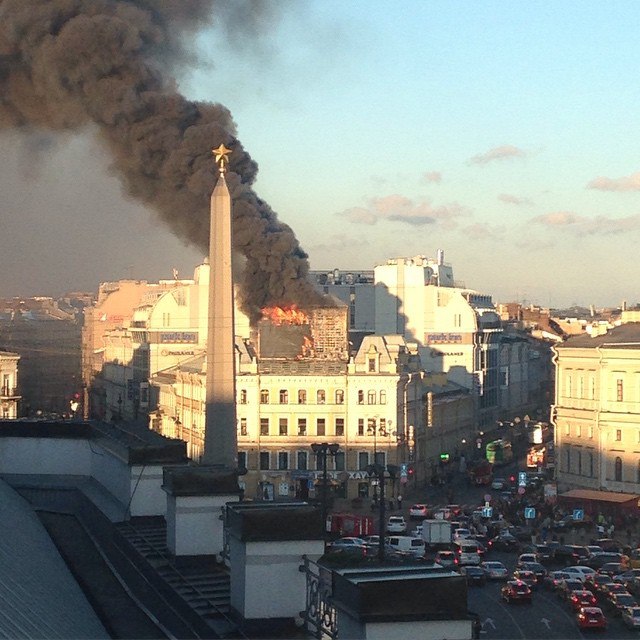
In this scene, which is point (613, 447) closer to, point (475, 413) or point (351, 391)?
point (351, 391)

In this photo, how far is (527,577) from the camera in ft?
122

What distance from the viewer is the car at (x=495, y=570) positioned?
1517 inches

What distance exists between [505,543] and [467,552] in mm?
5020

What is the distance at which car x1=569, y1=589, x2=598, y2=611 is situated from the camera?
108 feet

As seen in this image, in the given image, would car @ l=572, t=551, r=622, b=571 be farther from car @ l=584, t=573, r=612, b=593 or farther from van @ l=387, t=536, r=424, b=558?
van @ l=387, t=536, r=424, b=558

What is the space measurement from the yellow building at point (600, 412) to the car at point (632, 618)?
24.5 m

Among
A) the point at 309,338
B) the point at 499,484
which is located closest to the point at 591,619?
the point at 499,484

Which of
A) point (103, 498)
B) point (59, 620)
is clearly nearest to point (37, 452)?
point (103, 498)

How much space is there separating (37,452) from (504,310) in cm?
11206

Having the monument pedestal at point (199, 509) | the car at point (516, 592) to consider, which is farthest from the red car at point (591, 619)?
the monument pedestal at point (199, 509)

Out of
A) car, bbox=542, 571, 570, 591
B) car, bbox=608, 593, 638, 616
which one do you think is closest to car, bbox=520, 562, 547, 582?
car, bbox=542, 571, 570, 591

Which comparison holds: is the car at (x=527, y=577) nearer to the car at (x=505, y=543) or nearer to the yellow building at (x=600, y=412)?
the car at (x=505, y=543)

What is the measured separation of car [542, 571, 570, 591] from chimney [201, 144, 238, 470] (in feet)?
28.2

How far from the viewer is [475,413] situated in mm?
93250
